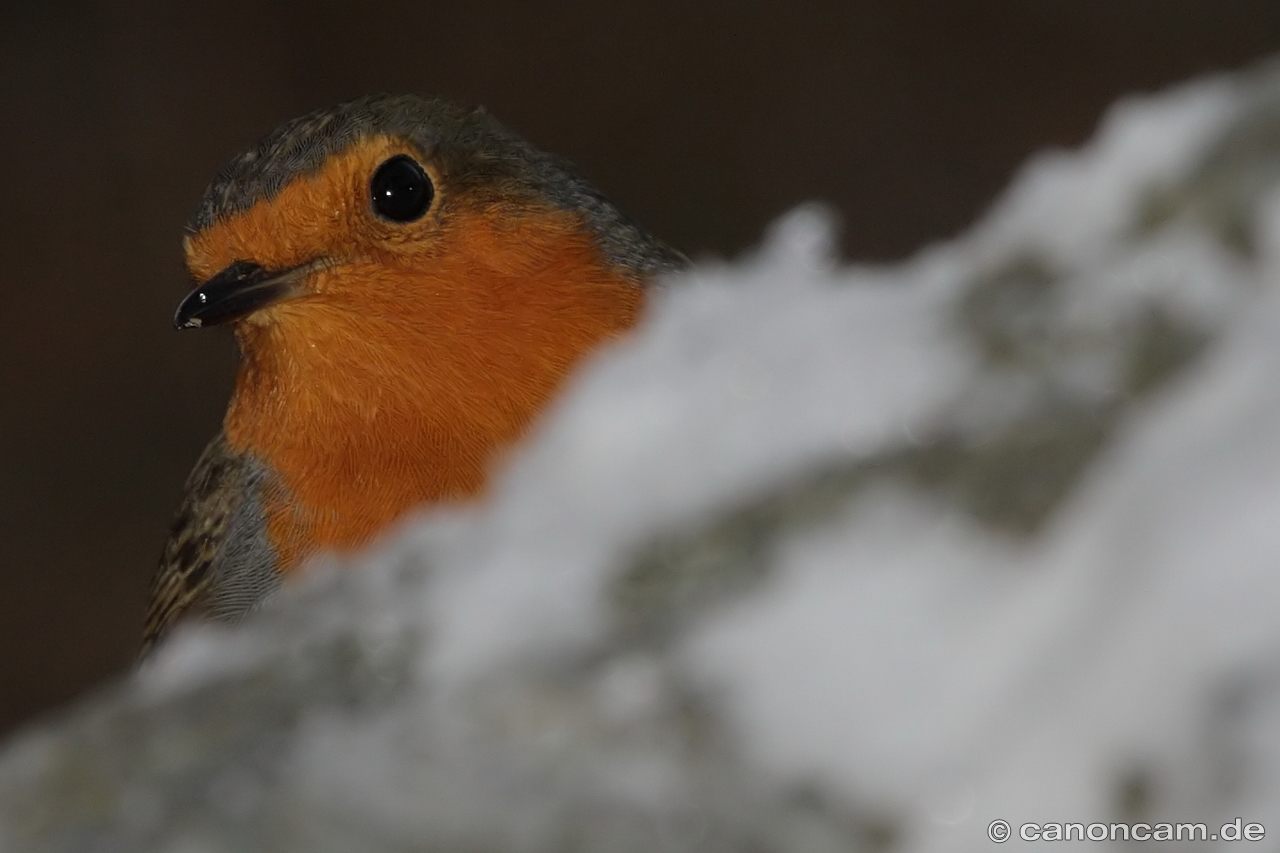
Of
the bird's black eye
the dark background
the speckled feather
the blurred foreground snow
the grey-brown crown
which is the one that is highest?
the dark background

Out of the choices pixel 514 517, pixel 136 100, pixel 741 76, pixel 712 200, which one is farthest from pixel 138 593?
pixel 514 517

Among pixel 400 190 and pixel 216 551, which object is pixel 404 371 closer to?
pixel 400 190

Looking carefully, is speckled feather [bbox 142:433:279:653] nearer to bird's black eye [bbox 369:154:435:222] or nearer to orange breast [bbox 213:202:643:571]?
orange breast [bbox 213:202:643:571]

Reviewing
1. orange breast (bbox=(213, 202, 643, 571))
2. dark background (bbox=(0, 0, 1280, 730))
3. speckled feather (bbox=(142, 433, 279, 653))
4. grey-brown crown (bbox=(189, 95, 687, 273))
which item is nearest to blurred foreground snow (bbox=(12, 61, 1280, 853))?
orange breast (bbox=(213, 202, 643, 571))

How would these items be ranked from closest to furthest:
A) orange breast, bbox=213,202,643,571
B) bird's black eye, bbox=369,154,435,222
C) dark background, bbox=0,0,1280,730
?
orange breast, bbox=213,202,643,571, bird's black eye, bbox=369,154,435,222, dark background, bbox=0,0,1280,730

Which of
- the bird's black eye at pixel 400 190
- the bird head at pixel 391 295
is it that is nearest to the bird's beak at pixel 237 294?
the bird head at pixel 391 295

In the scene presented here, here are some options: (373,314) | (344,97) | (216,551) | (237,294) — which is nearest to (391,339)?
(373,314)

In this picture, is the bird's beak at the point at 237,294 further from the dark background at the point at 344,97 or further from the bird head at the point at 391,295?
the dark background at the point at 344,97
